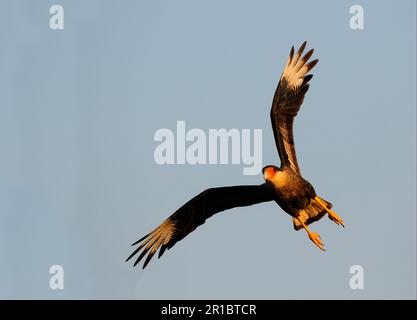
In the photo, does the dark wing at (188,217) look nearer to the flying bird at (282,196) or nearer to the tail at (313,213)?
the flying bird at (282,196)

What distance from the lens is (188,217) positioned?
14211mm

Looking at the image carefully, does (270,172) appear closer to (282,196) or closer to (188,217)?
(282,196)

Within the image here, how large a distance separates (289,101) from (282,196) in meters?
1.44

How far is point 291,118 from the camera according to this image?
548 inches

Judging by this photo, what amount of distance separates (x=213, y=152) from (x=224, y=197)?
4.88ft

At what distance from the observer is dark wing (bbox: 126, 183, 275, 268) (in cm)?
1412

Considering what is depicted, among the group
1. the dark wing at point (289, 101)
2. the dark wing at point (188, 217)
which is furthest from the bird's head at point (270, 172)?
the dark wing at point (188, 217)

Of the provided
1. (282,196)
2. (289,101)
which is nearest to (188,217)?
(282,196)

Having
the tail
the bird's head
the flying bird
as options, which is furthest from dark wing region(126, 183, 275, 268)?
the bird's head

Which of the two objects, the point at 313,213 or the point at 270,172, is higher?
the point at 270,172

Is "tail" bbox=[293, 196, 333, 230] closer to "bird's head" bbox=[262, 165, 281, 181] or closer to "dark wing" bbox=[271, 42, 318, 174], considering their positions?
"dark wing" bbox=[271, 42, 318, 174]

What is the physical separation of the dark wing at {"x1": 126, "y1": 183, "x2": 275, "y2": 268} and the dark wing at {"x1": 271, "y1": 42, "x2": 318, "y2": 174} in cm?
72

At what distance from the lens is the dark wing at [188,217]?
14.1 m
